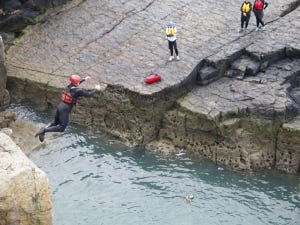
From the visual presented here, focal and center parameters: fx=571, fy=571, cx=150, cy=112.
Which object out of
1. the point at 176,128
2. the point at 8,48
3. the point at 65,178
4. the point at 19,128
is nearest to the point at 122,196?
the point at 65,178

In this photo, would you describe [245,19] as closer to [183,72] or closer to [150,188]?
[183,72]

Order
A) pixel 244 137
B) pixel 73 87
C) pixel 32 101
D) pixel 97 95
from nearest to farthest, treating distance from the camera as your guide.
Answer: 1. pixel 73 87
2. pixel 244 137
3. pixel 97 95
4. pixel 32 101

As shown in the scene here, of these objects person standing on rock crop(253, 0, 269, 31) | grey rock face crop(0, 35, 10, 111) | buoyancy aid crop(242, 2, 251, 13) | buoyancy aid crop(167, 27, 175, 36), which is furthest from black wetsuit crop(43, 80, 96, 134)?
person standing on rock crop(253, 0, 269, 31)

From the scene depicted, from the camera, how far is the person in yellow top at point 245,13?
25634 millimetres

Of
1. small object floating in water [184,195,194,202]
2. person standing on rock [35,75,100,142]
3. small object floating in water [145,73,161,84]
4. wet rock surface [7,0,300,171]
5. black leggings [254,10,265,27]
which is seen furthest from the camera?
black leggings [254,10,265,27]

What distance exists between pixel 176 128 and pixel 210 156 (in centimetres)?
185

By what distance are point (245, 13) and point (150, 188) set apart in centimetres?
971

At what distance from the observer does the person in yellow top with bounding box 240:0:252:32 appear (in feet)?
84.1

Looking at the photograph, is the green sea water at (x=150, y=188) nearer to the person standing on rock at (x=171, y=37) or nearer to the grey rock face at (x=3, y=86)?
the grey rock face at (x=3, y=86)

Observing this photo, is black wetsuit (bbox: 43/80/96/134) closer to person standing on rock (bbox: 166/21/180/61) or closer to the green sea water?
the green sea water

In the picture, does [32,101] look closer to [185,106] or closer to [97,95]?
[97,95]

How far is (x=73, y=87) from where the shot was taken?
18.0 metres

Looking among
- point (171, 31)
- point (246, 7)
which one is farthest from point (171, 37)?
point (246, 7)

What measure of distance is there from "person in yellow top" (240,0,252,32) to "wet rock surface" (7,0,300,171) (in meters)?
0.41
